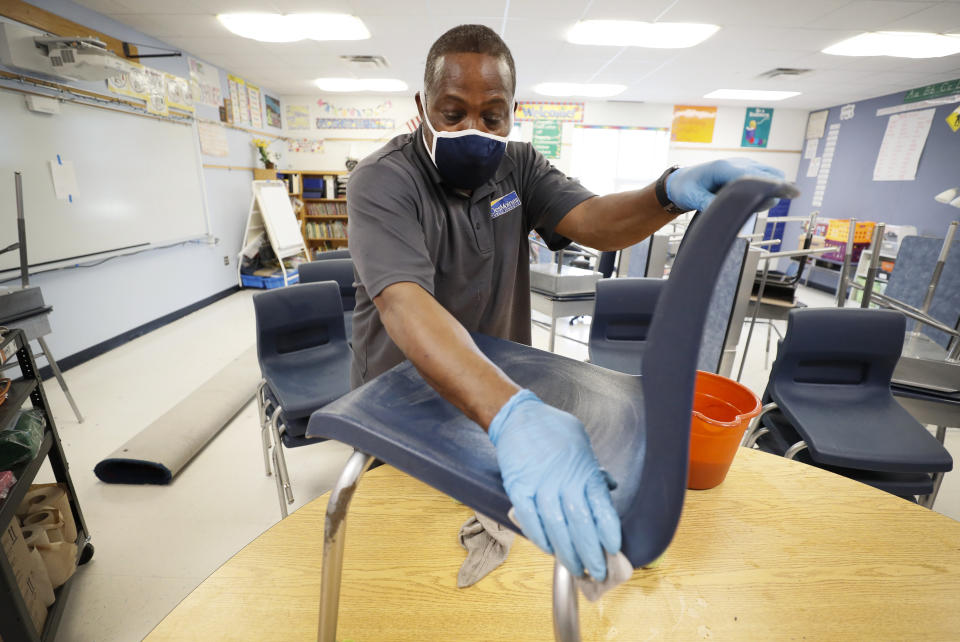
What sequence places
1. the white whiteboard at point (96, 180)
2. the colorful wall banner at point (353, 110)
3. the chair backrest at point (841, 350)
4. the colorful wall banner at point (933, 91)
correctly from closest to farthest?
the chair backrest at point (841, 350) < the white whiteboard at point (96, 180) < the colorful wall banner at point (933, 91) < the colorful wall banner at point (353, 110)

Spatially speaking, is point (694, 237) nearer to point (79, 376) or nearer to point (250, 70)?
point (79, 376)

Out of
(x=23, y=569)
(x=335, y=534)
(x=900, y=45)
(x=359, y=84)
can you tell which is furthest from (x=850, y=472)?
(x=359, y=84)

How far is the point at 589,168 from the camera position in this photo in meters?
7.41

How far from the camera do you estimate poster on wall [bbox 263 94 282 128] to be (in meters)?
6.48

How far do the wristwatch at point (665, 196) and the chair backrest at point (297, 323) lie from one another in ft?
5.34

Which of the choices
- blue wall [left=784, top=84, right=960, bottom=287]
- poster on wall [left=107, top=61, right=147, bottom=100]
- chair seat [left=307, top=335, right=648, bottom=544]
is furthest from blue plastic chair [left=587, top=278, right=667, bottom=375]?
blue wall [left=784, top=84, right=960, bottom=287]

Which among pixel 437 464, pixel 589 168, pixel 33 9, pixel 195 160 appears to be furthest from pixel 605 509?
pixel 589 168

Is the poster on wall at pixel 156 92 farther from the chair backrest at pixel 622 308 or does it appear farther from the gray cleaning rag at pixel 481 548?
the gray cleaning rag at pixel 481 548

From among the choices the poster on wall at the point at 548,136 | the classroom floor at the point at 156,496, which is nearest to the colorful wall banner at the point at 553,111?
the poster on wall at the point at 548,136

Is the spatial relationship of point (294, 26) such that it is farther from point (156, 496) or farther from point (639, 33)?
point (156, 496)

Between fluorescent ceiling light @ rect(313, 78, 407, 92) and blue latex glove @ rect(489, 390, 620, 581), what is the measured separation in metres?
6.43

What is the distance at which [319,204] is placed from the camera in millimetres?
6961

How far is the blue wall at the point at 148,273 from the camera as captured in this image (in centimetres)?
323

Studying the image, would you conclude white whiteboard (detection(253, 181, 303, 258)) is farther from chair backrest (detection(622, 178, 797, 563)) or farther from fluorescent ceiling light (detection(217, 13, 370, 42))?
chair backrest (detection(622, 178, 797, 563))
